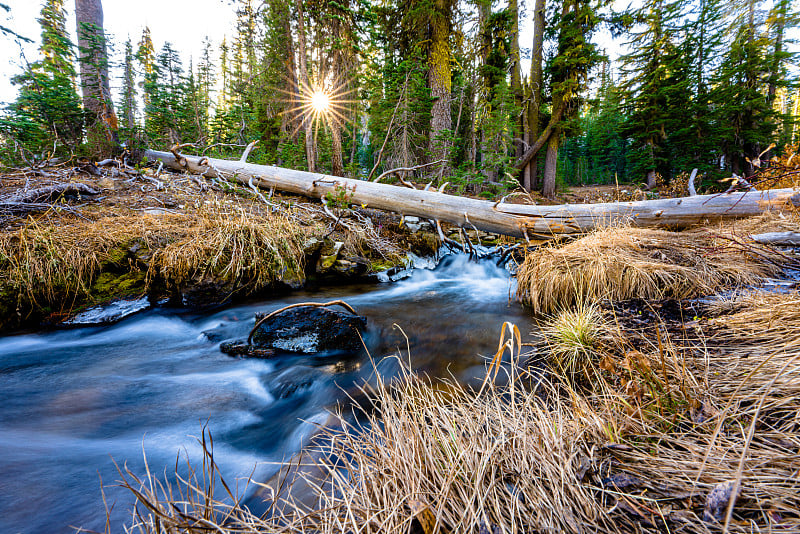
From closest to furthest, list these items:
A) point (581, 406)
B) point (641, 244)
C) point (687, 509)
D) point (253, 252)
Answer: point (687, 509) < point (581, 406) < point (641, 244) < point (253, 252)

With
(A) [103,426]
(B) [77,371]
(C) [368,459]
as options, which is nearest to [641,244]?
(C) [368,459]

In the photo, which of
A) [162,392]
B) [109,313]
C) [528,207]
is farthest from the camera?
[528,207]

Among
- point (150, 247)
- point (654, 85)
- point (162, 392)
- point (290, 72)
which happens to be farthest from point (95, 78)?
point (654, 85)

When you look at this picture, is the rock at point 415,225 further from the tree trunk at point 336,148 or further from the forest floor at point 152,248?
the tree trunk at point 336,148

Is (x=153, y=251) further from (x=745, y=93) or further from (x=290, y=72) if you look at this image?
(x=745, y=93)

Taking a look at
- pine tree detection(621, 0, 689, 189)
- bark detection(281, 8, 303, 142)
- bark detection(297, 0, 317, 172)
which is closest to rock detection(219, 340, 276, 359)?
bark detection(297, 0, 317, 172)

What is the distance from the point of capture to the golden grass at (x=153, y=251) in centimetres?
381

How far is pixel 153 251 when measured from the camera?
4.48 metres

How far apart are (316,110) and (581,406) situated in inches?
458

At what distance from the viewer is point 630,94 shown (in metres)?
16.2

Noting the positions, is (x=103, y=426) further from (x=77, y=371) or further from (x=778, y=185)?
(x=778, y=185)

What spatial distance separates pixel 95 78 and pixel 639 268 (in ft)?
46.2

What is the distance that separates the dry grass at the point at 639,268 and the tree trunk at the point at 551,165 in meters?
10.8

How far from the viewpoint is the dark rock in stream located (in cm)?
360
